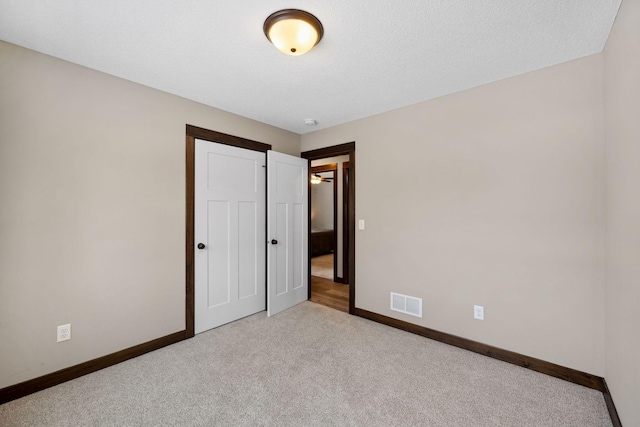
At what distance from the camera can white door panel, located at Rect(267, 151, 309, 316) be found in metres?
3.33

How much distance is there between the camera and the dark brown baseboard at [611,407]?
5.15ft

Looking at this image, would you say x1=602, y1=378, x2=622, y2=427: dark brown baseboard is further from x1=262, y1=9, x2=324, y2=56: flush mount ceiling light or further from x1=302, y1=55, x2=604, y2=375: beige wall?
x1=262, y1=9, x2=324, y2=56: flush mount ceiling light

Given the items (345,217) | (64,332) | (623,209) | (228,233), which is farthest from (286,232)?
(623,209)

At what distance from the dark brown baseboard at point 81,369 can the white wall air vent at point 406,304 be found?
2.24 meters

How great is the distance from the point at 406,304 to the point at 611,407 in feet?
5.05

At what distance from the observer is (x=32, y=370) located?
1.93 meters

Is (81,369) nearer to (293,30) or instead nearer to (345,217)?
(293,30)

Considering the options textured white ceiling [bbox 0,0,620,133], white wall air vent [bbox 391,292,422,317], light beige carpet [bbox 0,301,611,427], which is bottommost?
light beige carpet [bbox 0,301,611,427]

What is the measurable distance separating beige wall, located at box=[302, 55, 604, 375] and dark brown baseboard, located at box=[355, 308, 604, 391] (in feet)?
0.17

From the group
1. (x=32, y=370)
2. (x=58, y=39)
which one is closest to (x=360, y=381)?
(x=32, y=370)

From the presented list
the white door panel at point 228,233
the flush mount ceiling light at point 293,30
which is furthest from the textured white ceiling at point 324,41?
the white door panel at point 228,233

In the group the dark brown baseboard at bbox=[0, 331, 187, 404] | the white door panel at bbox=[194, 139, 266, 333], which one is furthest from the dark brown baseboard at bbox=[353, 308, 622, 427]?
the dark brown baseboard at bbox=[0, 331, 187, 404]

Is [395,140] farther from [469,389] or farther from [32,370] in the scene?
[32,370]

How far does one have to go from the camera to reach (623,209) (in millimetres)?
1517
